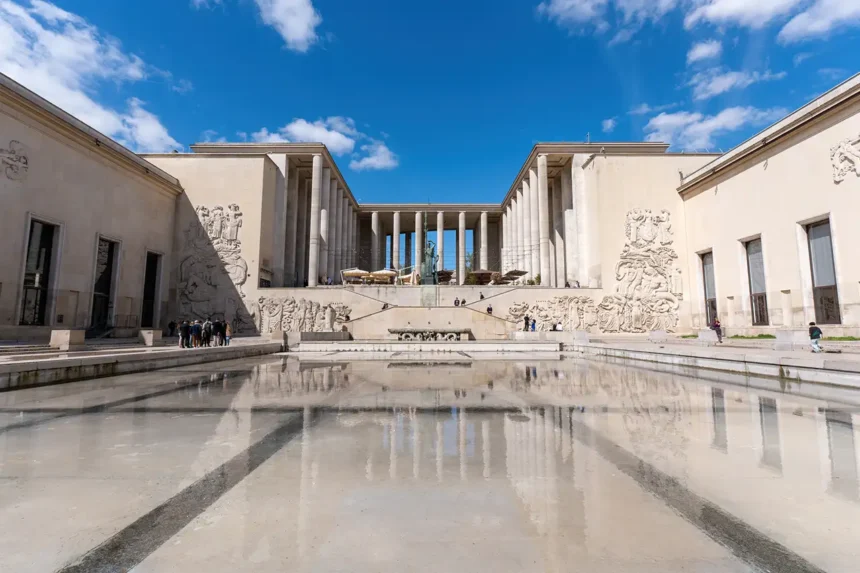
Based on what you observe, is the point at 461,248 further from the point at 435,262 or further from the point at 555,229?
the point at 435,262

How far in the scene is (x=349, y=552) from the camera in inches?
61.3

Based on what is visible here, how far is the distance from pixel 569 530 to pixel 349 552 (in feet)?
2.86

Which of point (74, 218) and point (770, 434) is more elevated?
point (74, 218)

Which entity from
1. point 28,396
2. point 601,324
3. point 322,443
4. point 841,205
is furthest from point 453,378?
point 601,324

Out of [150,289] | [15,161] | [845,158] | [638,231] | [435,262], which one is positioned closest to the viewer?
[15,161]

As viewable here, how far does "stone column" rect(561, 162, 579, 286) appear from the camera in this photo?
91.7 feet

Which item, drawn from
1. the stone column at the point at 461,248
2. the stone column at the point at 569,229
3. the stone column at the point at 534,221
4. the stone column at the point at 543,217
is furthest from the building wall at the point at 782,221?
the stone column at the point at 461,248

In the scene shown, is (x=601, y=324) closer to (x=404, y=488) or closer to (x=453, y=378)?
(x=453, y=378)

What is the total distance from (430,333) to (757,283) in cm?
1526

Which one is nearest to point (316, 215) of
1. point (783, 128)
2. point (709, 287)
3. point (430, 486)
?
point (709, 287)

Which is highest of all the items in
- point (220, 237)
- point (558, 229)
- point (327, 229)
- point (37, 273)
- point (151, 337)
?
point (558, 229)

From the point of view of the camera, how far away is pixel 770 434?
3283 mm

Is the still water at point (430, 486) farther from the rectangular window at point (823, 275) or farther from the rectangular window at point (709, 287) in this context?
the rectangular window at point (709, 287)

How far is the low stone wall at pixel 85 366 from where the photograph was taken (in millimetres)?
6090
